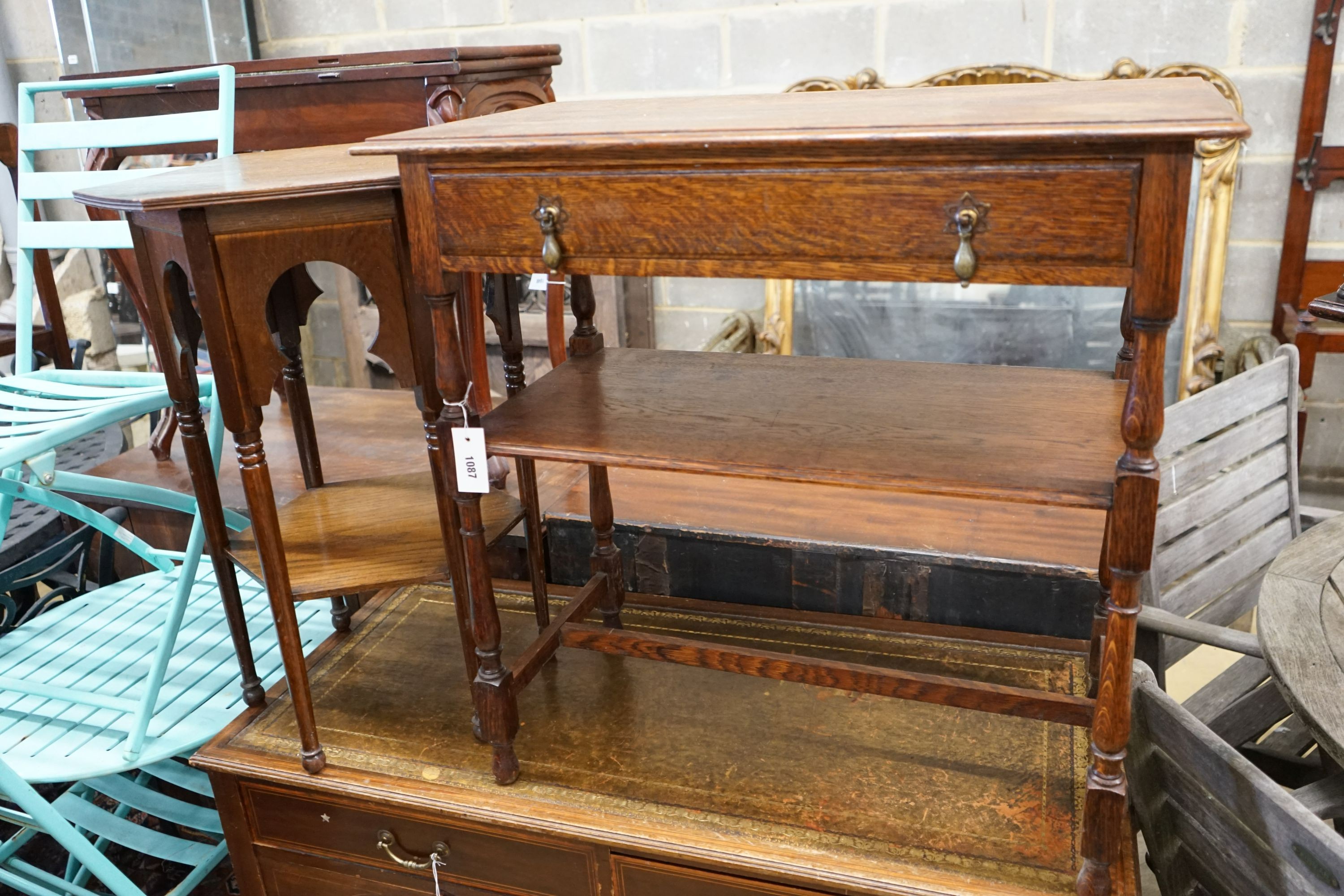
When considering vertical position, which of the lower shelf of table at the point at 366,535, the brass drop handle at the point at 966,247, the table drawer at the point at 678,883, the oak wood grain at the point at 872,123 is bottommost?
the table drawer at the point at 678,883

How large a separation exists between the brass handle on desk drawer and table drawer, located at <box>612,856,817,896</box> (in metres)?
0.32

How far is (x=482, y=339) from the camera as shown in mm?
2430

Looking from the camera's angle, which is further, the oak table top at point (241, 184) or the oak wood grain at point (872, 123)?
the oak table top at point (241, 184)

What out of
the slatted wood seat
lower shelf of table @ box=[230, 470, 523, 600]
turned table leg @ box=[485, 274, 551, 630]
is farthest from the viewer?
turned table leg @ box=[485, 274, 551, 630]

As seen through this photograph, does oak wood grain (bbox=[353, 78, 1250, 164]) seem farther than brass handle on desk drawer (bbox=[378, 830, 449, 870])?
No

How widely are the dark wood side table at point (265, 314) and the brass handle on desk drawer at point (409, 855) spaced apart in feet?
1.04

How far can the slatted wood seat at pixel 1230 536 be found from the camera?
1852 millimetres

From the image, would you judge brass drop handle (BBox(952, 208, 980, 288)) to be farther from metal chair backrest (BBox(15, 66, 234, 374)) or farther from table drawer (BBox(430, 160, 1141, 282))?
metal chair backrest (BBox(15, 66, 234, 374))

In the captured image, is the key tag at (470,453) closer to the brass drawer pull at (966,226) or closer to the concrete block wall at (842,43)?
the brass drawer pull at (966,226)

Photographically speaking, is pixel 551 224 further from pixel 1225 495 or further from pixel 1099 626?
pixel 1225 495

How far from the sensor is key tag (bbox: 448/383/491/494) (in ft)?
4.91

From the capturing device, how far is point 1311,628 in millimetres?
1504

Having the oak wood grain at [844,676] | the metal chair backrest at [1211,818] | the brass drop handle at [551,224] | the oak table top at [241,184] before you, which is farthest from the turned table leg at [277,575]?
the metal chair backrest at [1211,818]

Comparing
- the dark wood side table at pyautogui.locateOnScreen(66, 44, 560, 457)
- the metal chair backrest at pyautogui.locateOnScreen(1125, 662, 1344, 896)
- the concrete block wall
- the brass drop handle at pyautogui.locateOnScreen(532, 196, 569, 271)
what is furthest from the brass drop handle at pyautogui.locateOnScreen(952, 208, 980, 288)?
the concrete block wall
